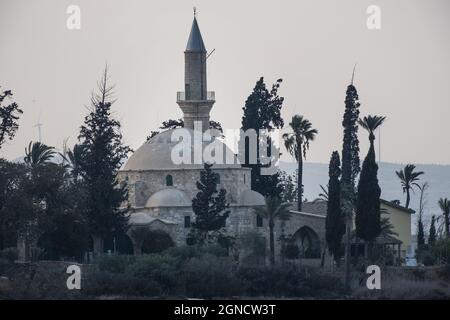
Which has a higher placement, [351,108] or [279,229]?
[351,108]

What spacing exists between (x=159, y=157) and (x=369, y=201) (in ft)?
47.0

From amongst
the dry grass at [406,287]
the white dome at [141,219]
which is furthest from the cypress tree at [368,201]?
the white dome at [141,219]

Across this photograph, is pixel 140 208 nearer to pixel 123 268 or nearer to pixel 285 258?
pixel 285 258

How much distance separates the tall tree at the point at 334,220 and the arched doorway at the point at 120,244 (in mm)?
9300

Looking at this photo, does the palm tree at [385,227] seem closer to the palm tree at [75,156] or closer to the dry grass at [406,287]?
the dry grass at [406,287]

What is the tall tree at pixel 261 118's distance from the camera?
80875mm

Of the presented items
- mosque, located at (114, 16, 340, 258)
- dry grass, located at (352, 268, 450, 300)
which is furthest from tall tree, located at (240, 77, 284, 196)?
dry grass, located at (352, 268, 450, 300)

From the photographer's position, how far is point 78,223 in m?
69.1

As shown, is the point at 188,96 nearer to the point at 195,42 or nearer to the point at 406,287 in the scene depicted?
the point at 195,42

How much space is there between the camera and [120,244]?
76.3m
